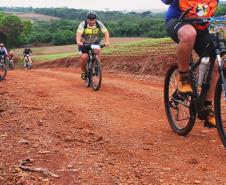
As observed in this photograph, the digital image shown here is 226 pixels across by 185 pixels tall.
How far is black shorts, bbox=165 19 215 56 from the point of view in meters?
5.38

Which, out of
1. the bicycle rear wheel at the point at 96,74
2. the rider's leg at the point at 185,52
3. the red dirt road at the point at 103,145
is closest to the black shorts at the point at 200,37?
the rider's leg at the point at 185,52

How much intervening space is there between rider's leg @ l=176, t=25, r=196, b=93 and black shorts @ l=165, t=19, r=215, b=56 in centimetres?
12

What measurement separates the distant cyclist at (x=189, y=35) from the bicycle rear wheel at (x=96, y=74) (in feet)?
18.6

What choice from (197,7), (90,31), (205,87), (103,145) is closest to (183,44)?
(197,7)

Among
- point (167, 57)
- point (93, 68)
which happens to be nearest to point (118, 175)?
point (93, 68)

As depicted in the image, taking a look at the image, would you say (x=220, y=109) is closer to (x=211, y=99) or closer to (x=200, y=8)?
(x=211, y=99)

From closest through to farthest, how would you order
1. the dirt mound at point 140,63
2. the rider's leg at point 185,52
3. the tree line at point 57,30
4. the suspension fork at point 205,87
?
the rider's leg at point 185,52
the suspension fork at point 205,87
the dirt mound at point 140,63
the tree line at point 57,30

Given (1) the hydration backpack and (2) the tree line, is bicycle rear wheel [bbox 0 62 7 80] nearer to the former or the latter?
(1) the hydration backpack

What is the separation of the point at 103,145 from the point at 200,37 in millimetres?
1617

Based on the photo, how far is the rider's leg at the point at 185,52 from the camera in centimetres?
527

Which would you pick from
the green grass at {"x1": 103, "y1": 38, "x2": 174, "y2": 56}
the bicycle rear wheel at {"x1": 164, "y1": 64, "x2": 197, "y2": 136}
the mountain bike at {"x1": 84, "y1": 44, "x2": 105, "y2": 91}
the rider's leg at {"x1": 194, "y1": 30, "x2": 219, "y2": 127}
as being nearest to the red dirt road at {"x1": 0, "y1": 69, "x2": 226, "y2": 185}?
the bicycle rear wheel at {"x1": 164, "y1": 64, "x2": 197, "y2": 136}

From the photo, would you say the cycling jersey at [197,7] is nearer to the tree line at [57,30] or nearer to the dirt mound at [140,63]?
the dirt mound at [140,63]

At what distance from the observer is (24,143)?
571 centimetres

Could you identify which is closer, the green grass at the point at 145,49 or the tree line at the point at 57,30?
the green grass at the point at 145,49
